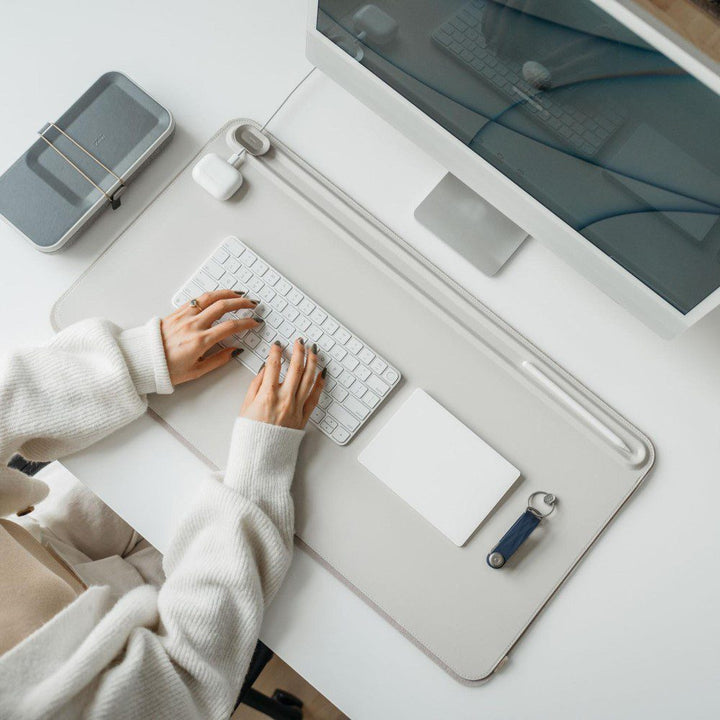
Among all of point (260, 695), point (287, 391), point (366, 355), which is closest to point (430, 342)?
point (366, 355)

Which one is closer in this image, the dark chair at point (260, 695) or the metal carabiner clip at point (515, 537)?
the metal carabiner clip at point (515, 537)

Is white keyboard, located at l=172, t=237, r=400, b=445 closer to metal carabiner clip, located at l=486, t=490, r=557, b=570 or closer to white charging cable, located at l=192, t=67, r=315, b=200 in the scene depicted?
white charging cable, located at l=192, t=67, r=315, b=200

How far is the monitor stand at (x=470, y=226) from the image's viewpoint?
82cm

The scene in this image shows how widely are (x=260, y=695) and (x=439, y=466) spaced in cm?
56

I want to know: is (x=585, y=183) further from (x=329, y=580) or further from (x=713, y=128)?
(x=329, y=580)

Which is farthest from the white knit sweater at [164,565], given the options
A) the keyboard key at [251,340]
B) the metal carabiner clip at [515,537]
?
the metal carabiner clip at [515,537]

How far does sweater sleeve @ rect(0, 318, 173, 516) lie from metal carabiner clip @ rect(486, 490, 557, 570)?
0.42 metres

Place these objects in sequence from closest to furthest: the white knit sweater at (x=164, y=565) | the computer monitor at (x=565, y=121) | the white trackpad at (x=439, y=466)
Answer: the computer monitor at (x=565, y=121)
the white knit sweater at (x=164, y=565)
the white trackpad at (x=439, y=466)

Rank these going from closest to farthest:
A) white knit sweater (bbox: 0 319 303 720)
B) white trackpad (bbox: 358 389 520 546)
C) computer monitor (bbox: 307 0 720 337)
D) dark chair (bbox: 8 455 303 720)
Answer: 1. computer monitor (bbox: 307 0 720 337)
2. white knit sweater (bbox: 0 319 303 720)
3. white trackpad (bbox: 358 389 520 546)
4. dark chair (bbox: 8 455 303 720)

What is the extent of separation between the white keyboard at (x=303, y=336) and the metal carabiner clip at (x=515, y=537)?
209 millimetres

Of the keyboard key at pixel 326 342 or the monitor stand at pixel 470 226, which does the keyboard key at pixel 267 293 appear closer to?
the keyboard key at pixel 326 342

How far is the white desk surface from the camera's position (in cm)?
77

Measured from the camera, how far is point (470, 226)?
83cm

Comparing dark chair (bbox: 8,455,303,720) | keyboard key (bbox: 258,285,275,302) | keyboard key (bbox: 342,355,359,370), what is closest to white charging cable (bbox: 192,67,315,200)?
keyboard key (bbox: 258,285,275,302)
